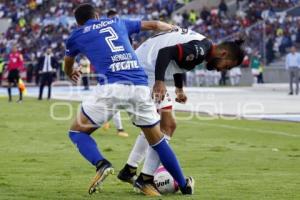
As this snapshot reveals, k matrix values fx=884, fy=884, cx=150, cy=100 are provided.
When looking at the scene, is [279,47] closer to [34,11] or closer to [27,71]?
[27,71]

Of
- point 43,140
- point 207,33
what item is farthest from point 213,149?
point 207,33

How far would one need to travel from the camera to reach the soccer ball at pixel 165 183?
943cm

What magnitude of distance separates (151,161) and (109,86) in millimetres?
1069

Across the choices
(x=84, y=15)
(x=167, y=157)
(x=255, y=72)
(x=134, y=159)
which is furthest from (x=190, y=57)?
(x=255, y=72)

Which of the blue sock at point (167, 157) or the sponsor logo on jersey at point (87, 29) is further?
the blue sock at point (167, 157)

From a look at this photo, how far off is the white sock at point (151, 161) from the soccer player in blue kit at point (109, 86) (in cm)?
36

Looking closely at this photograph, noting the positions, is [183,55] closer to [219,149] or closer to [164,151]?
[164,151]

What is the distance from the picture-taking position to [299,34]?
4297cm

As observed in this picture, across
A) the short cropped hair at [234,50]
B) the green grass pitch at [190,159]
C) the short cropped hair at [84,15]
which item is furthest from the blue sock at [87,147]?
the short cropped hair at [234,50]

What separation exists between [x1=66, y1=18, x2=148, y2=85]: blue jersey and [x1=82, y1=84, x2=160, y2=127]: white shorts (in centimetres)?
8

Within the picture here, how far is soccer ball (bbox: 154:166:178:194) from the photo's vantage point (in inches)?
371

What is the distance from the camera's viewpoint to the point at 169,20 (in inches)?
2084

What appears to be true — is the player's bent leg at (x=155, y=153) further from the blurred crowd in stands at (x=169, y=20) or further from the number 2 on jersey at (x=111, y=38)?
the blurred crowd in stands at (x=169, y=20)

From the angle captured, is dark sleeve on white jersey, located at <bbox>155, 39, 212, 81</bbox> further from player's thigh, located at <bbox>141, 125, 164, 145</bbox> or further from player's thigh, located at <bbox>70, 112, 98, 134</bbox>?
player's thigh, located at <bbox>70, 112, 98, 134</bbox>
